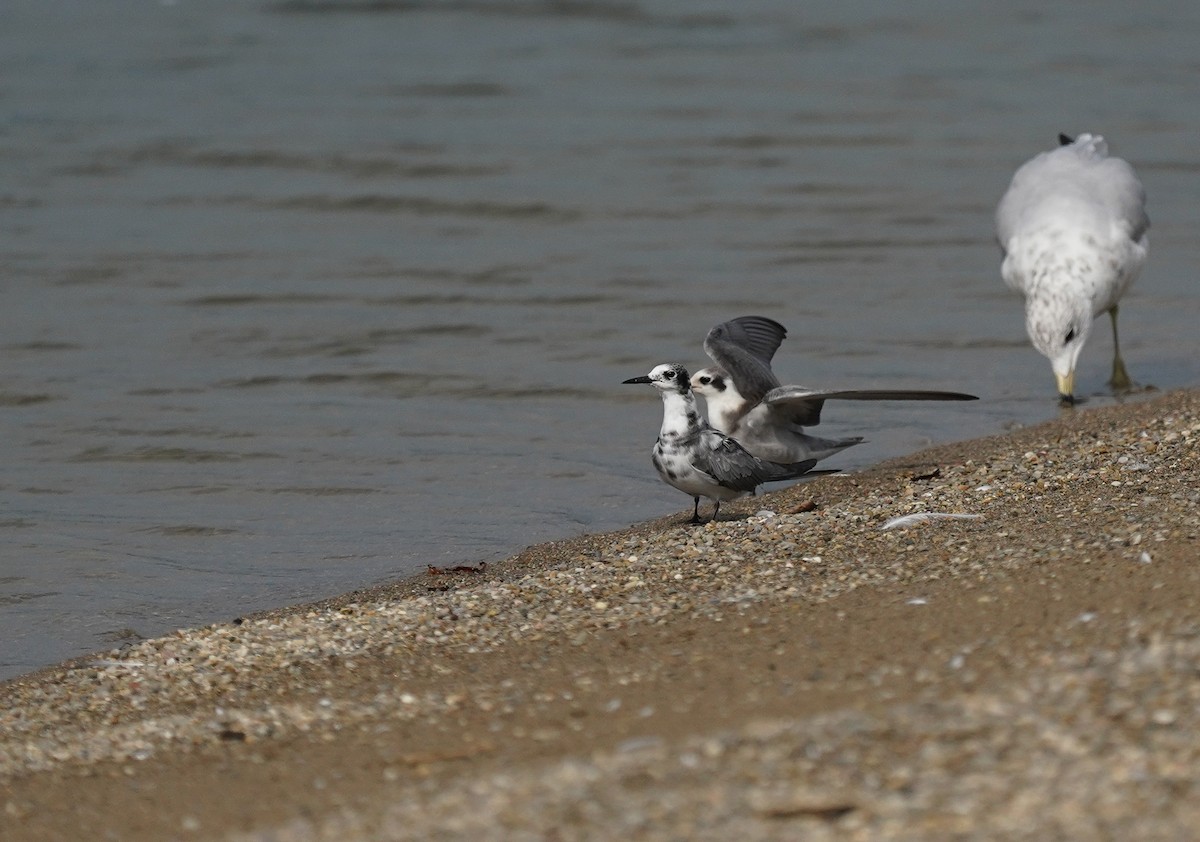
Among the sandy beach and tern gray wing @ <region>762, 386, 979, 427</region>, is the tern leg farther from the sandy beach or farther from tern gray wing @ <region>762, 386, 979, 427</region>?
the sandy beach

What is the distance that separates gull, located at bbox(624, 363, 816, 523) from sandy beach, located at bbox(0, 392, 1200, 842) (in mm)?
486

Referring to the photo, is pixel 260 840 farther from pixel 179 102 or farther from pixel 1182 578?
pixel 179 102

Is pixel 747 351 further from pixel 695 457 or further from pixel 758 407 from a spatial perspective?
pixel 695 457

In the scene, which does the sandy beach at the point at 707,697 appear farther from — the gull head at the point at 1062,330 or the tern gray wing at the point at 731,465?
the gull head at the point at 1062,330

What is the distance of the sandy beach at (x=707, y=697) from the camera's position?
3312mm

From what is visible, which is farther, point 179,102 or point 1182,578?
point 179,102

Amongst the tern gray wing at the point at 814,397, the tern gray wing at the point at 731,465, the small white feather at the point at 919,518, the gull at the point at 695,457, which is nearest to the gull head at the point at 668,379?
the gull at the point at 695,457

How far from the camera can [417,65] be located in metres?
18.9

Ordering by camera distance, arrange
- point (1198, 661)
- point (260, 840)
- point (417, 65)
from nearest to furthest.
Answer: point (260, 840), point (1198, 661), point (417, 65)

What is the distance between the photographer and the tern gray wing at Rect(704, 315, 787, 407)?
24.5 feet

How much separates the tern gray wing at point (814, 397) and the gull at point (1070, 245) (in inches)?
65.3

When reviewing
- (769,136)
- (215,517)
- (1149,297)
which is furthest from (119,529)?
(769,136)

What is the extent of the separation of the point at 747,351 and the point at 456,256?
15.3 ft

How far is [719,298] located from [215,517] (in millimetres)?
4430
